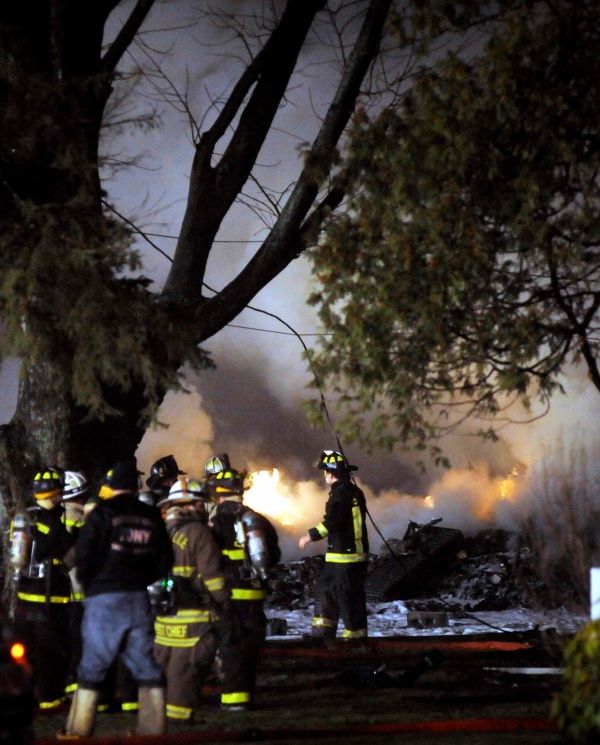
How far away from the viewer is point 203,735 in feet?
21.8

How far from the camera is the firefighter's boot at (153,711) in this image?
6.88 metres

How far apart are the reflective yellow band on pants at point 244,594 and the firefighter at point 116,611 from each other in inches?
61.2

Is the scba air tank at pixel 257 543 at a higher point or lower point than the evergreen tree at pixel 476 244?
lower

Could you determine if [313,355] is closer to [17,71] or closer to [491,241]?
[491,241]

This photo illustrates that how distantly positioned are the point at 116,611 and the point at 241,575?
5.99 feet

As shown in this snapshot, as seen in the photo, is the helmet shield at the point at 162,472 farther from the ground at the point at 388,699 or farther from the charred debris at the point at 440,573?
the charred debris at the point at 440,573

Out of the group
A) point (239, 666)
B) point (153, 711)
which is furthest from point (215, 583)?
point (239, 666)

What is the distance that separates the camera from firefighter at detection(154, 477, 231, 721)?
7.46 metres

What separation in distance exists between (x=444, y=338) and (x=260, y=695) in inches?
Answer: 140

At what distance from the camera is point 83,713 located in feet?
22.4

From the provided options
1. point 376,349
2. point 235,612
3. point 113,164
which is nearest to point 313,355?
point 376,349

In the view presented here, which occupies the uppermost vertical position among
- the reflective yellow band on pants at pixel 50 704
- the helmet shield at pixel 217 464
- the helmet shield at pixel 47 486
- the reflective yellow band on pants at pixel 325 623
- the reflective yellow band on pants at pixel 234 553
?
the helmet shield at pixel 217 464

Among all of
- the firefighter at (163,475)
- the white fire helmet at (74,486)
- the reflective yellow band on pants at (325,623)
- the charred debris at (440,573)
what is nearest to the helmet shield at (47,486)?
the white fire helmet at (74,486)

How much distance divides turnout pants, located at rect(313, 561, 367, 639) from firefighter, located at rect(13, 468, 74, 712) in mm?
4001
